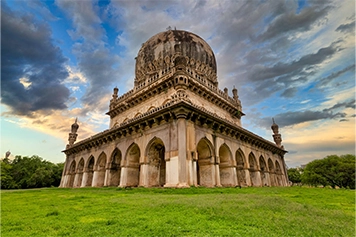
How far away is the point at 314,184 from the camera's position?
36000 mm

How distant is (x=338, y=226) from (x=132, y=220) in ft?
13.9

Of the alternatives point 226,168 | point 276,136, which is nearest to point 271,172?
point 276,136

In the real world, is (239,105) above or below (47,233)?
above

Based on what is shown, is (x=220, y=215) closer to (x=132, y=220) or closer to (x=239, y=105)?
(x=132, y=220)

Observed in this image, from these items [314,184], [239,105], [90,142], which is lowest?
[314,184]

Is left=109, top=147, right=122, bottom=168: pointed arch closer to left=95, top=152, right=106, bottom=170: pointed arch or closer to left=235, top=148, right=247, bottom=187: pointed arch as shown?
left=95, top=152, right=106, bottom=170: pointed arch

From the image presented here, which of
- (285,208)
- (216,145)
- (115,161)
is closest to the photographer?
(285,208)

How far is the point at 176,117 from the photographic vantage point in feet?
46.3

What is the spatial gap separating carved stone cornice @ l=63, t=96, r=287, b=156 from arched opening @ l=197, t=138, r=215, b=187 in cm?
156

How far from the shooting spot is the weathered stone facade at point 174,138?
14.1m

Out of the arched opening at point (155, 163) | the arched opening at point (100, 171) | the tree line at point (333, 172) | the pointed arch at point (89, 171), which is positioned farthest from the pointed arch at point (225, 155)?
the tree line at point (333, 172)

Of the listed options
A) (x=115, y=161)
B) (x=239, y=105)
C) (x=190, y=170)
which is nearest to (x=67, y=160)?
(x=115, y=161)

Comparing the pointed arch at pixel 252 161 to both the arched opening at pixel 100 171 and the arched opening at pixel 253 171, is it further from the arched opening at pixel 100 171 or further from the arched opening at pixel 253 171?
the arched opening at pixel 100 171

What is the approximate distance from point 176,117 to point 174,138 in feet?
5.08
